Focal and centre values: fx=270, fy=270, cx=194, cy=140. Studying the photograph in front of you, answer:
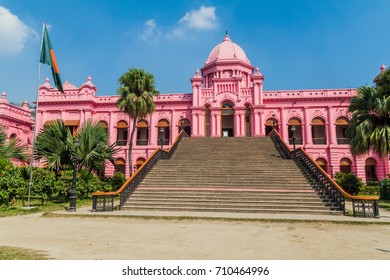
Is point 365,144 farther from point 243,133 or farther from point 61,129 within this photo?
point 61,129

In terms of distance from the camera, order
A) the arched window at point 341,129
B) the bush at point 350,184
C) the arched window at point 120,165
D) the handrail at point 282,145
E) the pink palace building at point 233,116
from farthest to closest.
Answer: the arched window at point 120,165, the arched window at point 341,129, the pink palace building at point 233,116, the handrail at point 282,145, the bush at point 350,184

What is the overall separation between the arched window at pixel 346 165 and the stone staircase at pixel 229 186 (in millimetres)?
11807

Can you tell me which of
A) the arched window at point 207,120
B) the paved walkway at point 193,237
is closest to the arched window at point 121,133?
the arched window at point 207,120

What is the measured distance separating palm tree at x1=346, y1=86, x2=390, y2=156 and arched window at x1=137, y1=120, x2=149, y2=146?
21190mm

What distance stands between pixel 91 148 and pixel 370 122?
57.6 ft

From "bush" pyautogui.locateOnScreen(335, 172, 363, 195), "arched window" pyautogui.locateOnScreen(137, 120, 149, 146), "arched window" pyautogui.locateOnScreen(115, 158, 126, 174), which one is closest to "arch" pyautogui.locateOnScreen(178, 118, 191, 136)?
"arched window" pyautogui.locateOnScreen(137, 120, 149, 146)

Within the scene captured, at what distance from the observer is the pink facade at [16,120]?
97.1 ft

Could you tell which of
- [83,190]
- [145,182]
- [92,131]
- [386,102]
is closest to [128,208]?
[145,182]

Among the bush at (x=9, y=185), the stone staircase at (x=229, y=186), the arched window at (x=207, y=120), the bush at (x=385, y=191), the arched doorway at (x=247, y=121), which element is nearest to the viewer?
the stone staircase at (x=229, y=186)

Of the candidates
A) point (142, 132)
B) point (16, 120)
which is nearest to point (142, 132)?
point (142, 132)

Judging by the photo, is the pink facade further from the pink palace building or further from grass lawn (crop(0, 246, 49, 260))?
grass lawn (crop(0, 246, 49, 260))

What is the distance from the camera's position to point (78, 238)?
6.94 m

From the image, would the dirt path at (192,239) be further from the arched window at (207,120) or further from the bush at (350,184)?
the arched window at (207,120)

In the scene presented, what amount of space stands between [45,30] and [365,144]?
19.9 metres
